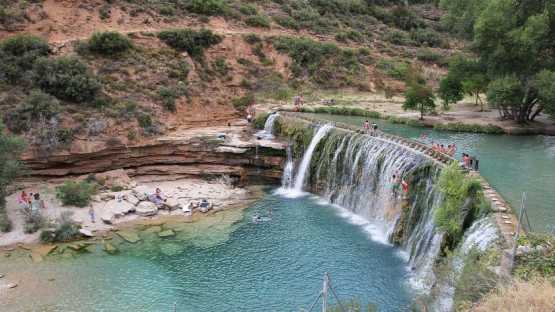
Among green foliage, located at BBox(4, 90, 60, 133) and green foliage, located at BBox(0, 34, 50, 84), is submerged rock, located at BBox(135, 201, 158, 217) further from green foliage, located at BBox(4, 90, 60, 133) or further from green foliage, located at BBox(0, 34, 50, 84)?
green foliage, located at BBox(0, 34, 50, 84)

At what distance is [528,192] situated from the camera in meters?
21.9

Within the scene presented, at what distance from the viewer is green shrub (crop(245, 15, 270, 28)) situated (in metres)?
53.2

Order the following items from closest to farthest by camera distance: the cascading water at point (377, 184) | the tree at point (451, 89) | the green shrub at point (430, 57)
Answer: the cascading water at point (377, 184) → the tree at point (451, 89) → the green shrub at point (430, 57)

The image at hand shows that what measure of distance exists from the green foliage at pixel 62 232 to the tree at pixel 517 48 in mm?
29843

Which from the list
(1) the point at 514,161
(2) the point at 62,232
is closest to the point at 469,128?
(1) the point at 514,161

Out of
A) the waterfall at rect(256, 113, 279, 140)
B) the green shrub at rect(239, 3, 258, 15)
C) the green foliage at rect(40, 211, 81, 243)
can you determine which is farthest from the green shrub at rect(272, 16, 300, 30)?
the green foliage at rect(40, 211, 81, 243)

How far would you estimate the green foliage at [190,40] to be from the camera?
143 ft

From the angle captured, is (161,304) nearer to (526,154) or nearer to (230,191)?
(230,191)

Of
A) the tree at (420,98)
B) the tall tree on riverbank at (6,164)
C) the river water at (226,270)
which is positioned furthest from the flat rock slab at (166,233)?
the tree at (420,98)

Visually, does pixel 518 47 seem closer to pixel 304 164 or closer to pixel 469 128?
pixel 469 128

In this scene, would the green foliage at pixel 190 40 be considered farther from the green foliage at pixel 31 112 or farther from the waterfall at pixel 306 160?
the waterfall at pixel 306 160

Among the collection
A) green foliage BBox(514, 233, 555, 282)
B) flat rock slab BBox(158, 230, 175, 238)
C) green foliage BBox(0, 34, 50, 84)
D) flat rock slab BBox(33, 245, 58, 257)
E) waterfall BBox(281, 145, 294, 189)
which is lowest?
flat rock slab BBox(33, 245, 58, 257)

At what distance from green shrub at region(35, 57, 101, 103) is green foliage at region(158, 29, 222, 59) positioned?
10.9m

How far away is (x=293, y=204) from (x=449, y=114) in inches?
788
